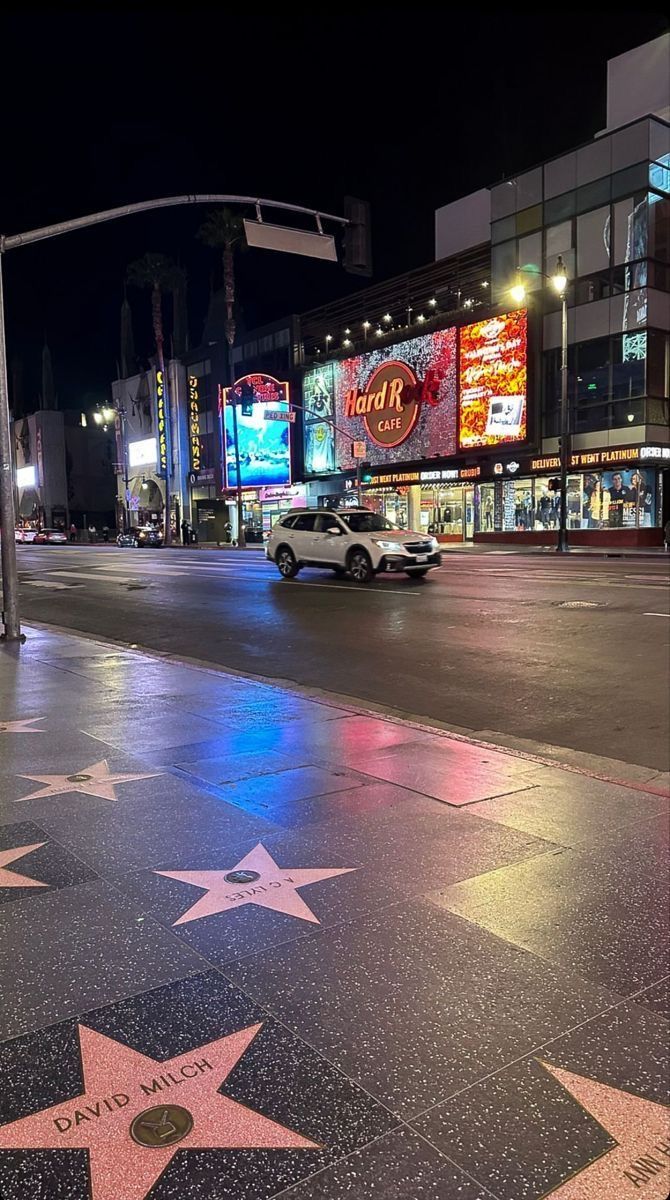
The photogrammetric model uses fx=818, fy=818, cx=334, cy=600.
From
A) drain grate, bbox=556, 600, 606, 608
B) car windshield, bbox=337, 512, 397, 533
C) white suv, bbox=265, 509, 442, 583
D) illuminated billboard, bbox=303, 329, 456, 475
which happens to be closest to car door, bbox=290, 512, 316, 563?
white suv, bbox=265, 509, 442, 583

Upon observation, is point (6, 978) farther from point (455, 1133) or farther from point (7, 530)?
point (7, 530)

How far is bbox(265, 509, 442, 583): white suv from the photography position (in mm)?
19062

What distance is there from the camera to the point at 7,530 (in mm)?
11812

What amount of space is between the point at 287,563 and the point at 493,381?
21883mm

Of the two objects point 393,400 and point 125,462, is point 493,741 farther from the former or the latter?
point 125,462

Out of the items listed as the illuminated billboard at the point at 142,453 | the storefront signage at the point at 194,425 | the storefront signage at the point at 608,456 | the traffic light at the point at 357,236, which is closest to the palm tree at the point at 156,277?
the storefront signage at the point at 194,425

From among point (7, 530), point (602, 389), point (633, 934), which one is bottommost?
point (633, 934)

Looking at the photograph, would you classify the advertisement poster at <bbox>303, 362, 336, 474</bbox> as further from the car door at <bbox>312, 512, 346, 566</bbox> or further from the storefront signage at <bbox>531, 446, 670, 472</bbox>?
the car door at <bbox>312, 512, 346, 566</bbox>

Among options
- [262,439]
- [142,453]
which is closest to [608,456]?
[262,439]

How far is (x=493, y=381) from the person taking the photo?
129 feet

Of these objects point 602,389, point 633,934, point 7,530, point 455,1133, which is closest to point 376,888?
point 633,934

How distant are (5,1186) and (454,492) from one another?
139ft

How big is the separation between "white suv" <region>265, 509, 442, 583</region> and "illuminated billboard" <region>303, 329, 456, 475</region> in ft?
57.8

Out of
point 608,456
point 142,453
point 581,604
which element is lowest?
point 581,604
